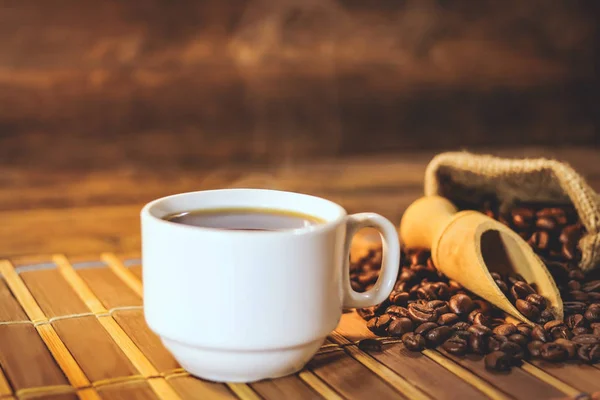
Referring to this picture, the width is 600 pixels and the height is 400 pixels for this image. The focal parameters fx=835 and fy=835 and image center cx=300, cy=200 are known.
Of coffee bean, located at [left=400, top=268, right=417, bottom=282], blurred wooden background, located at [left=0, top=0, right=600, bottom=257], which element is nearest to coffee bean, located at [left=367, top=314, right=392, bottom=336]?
coffee bean, located at [left=400, top=268, right=417, bottom=282]

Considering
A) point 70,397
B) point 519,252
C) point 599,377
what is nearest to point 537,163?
point 519,252

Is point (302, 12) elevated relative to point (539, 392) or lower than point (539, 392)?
elevated

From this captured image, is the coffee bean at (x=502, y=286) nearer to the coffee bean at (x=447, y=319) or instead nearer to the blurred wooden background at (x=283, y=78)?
the coffee bean at (x=447, y=319)

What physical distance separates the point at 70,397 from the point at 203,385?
0.12m


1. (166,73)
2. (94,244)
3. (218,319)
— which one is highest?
(166,73)

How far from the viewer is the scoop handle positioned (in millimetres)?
1042

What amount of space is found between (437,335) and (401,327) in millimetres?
→ 41

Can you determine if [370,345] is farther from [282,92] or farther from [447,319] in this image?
[282,92]

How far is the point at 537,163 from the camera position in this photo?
1035 mm

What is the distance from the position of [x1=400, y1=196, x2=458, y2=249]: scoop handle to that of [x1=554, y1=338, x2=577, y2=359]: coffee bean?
224 mm

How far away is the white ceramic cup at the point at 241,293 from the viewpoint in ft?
2.33

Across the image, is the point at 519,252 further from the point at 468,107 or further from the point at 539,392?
the point at 468,107

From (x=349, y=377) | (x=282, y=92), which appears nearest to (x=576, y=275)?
(x=349, y=377)

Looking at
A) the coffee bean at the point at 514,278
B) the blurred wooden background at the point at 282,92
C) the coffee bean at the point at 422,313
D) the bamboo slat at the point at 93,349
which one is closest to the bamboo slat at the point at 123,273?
the bamboo slat at the point at 93,349
